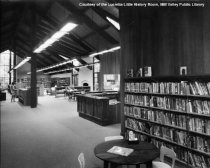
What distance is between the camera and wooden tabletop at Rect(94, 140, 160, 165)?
236 cm

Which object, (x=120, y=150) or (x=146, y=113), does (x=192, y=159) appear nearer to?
(x=146, y=113)

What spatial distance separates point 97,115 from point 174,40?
4.60 metres

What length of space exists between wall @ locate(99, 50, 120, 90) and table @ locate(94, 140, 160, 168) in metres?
11.9

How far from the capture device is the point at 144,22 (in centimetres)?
491

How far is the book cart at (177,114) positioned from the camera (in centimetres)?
326

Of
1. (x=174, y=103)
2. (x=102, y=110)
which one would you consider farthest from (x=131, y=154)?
(x=102, y=110)

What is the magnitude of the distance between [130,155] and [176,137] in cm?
171

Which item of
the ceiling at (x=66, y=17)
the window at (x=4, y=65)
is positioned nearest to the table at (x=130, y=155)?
the ceiling at (x=66, y=17)

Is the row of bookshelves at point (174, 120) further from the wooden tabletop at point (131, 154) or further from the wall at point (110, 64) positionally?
the wall at point (110, 64)

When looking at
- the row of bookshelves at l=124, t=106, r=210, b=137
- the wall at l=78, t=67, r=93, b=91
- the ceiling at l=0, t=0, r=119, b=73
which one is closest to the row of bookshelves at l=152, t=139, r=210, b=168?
the row of bookshelves at l=124, t=106, r=210, b=137

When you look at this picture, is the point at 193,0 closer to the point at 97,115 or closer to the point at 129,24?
the point at 129,24

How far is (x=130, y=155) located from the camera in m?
2.54

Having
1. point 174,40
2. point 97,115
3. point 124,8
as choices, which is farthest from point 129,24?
point 97,115

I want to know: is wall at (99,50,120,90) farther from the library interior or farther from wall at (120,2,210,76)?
wall at (120,2,210,76)
